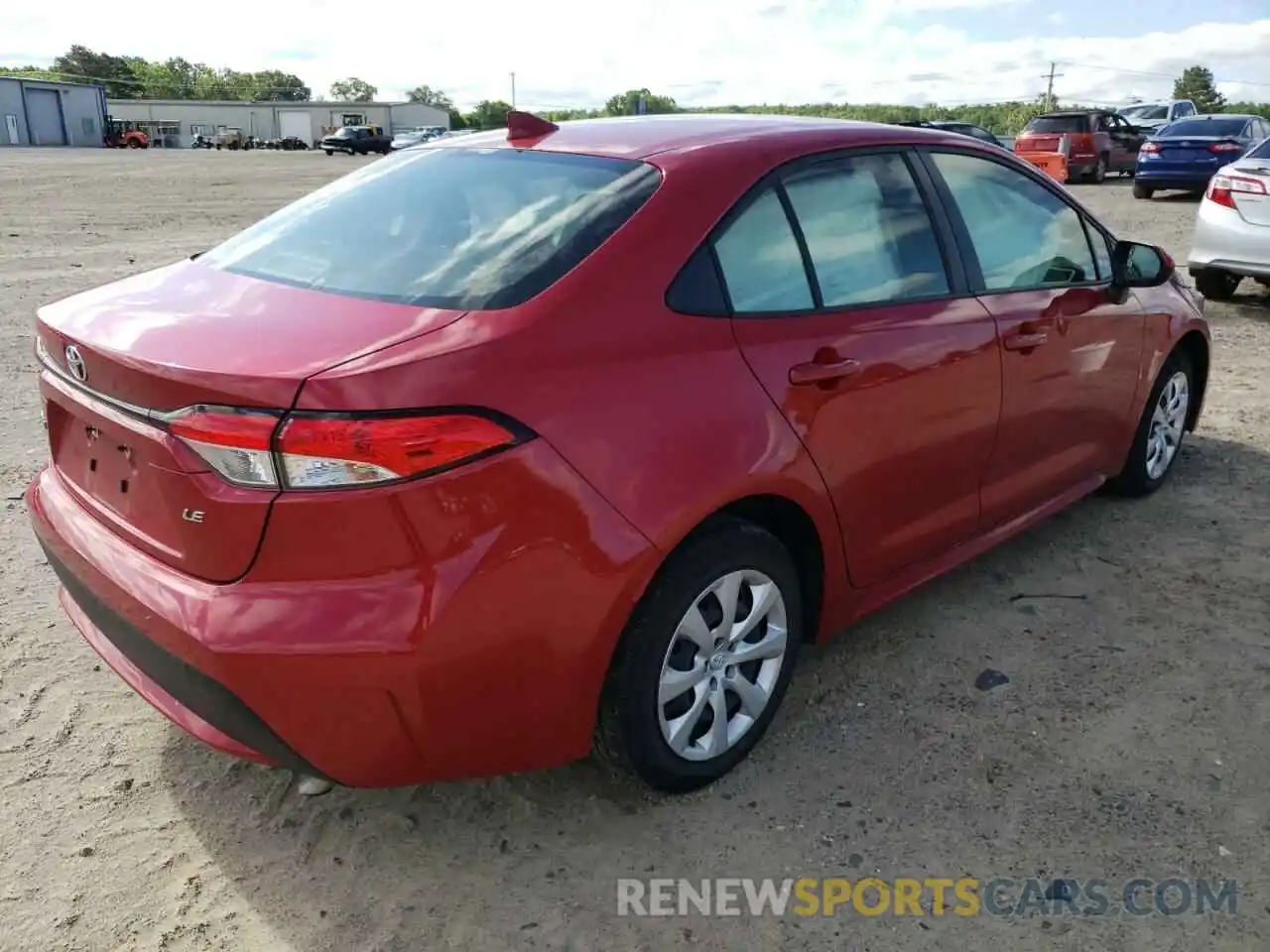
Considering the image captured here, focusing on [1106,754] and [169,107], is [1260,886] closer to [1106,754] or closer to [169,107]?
[1106,754]

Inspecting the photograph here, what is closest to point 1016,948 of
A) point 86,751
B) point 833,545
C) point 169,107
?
point 833,545

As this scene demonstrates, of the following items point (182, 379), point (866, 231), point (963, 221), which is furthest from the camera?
point (963, 221)

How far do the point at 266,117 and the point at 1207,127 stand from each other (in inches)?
3239

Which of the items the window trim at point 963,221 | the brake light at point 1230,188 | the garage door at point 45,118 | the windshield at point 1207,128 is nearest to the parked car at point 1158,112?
the windshield at point 1207,128

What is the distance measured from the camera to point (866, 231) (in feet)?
10.2

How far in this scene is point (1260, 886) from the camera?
2438 mm

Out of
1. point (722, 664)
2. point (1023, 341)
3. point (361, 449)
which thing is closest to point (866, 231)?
point (1023, 341)

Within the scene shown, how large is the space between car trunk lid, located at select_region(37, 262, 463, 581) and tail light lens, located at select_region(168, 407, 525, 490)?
3cm

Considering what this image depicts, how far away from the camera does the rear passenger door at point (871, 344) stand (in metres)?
2.72

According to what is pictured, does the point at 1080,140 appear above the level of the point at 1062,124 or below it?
below

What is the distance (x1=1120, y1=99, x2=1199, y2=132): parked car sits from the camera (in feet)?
105

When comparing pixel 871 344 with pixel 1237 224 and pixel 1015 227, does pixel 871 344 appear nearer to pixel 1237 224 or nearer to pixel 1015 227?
pixel 1015 227

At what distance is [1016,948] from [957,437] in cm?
154

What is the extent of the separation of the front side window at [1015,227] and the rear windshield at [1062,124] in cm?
2149
